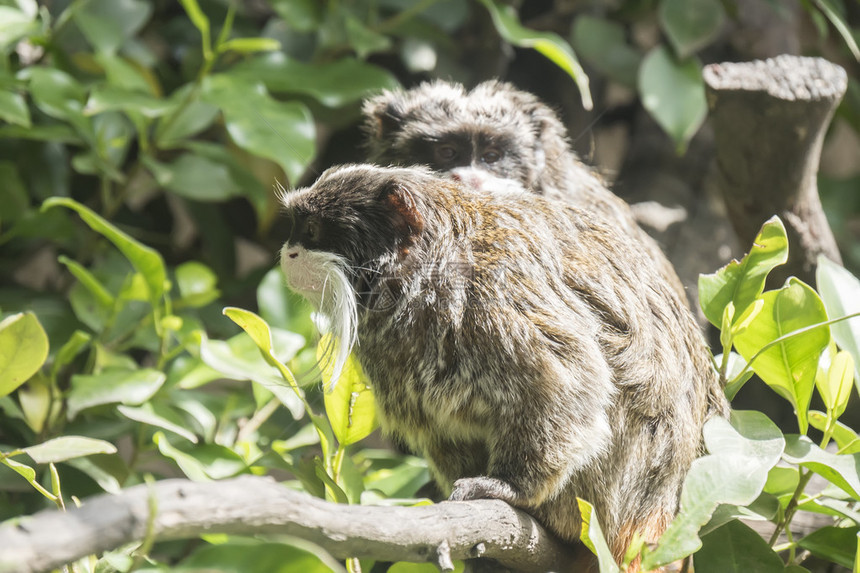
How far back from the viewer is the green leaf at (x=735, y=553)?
1.70 metres

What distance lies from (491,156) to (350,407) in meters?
1.39

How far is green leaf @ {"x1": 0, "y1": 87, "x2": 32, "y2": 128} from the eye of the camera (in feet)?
7.66

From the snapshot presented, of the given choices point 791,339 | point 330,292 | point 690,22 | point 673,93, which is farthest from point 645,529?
point 690,22

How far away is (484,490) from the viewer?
5.32 feet

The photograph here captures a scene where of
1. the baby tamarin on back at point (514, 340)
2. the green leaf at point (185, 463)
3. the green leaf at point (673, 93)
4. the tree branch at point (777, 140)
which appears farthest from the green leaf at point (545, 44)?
the green leaf at point (185, 463)

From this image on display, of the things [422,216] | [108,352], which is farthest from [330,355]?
[108,352]

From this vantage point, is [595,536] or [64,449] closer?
[595,536]

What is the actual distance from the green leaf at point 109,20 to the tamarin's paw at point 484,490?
5.92ft

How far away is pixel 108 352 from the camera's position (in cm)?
241

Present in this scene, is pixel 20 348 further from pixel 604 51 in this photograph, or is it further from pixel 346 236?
pixel 604 51

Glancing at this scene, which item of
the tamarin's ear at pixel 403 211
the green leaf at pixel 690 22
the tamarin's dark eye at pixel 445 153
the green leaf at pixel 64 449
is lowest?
the green leaf at pixel 64 449

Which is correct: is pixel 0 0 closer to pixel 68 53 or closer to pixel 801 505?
pixel 68 53

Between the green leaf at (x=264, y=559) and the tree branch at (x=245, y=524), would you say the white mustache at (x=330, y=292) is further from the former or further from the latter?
the green leaf at (x=264, y=559)

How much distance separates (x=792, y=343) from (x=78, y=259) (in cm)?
230
